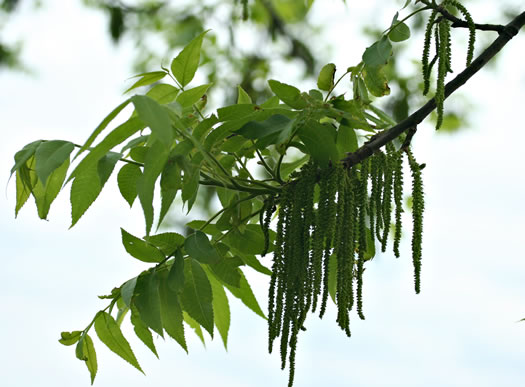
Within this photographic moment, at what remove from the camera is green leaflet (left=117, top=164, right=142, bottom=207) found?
0.90 metres

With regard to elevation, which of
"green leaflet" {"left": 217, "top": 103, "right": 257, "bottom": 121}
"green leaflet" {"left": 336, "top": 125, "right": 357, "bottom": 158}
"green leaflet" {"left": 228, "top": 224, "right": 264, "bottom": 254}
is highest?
"green leaflet" {"left": 336, "top": 125, "right": 357, "bottom": 158}

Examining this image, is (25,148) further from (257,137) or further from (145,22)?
(145,22)

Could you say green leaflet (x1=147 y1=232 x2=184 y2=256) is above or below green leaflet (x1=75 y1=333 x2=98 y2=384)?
above

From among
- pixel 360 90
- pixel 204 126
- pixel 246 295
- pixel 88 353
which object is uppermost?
pixel 360 90

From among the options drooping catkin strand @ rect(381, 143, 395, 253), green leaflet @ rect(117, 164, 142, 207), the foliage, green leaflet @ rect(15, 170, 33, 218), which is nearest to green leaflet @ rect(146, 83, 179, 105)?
the foliage

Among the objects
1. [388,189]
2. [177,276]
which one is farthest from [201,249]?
[388,189]

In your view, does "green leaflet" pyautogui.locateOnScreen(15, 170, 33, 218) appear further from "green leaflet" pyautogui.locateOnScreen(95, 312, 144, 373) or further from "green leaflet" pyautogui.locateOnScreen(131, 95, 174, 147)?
"green leaflet" pyautogui.locateOnScreen(131, 95, 174, 147)

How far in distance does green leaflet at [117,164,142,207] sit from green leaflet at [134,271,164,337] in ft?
0.37

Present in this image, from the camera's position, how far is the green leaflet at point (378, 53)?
32.8 inches

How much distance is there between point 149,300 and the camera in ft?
2.93

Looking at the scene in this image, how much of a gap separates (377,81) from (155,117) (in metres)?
0.37

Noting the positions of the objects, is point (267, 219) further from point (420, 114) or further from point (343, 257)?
point (420, 114)

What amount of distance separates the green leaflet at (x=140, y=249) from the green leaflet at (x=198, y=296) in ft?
0.24

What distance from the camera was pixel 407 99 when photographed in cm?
390
